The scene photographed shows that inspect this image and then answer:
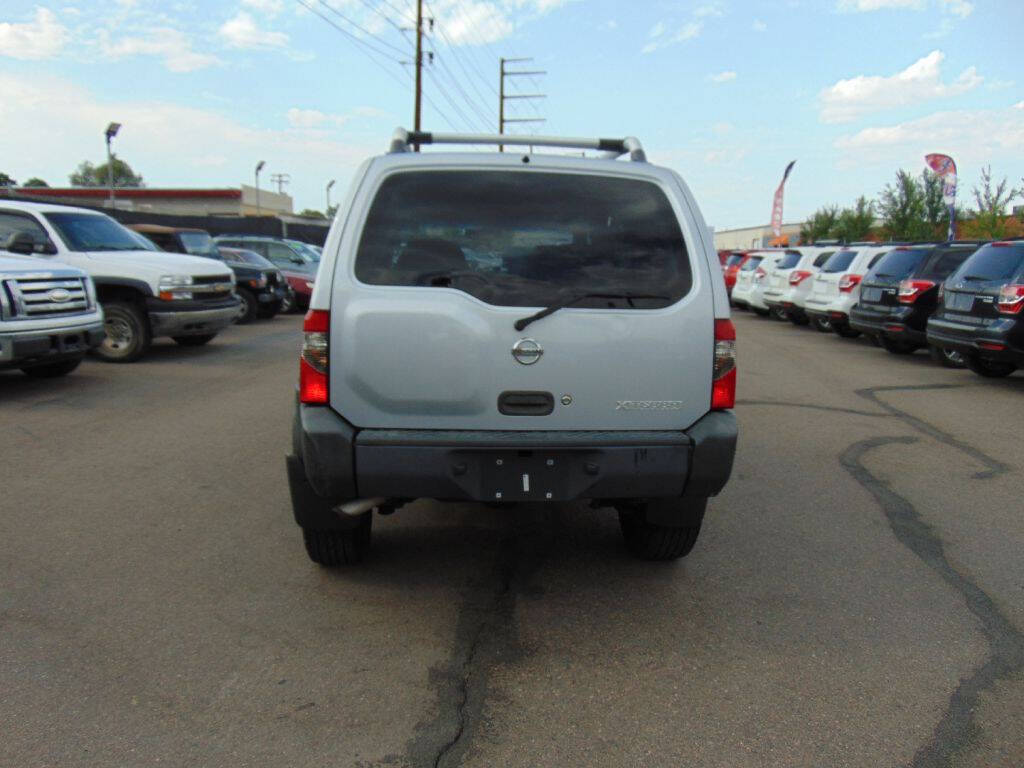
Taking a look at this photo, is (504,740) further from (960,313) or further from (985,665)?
(960,313)

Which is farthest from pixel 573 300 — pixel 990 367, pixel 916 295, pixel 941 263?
pixel 941 263

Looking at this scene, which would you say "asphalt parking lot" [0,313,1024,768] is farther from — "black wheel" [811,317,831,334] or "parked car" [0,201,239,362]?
"black wheel" [811,317,831,334]

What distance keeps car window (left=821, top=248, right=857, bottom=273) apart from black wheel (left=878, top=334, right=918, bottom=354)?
2247 millimetres

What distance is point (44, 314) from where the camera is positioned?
353 inches

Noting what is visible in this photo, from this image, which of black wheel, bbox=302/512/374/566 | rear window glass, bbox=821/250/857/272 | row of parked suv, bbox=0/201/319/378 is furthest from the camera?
rear window glass, bbox=821/250/857/272

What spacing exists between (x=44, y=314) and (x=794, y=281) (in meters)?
15.0

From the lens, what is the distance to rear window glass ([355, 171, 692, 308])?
3646mm

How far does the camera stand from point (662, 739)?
2.95 metres

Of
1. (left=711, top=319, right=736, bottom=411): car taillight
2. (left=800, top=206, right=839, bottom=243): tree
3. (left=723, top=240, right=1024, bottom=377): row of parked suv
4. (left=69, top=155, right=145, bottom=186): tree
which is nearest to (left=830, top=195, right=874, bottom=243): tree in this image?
(left=800, top=206, right=839, bottom=243): tree

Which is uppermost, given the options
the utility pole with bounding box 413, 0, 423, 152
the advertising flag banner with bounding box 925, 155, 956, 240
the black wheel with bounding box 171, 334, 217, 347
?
the utility pole with bounding box 413, 0, 423, 152

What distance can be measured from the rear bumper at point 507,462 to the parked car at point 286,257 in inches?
715

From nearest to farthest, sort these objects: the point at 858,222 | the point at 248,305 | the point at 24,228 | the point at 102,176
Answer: the point at 24,228 → the point at 248,305 → the point at 858,222 → the point at 102,176

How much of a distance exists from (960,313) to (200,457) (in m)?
8.84

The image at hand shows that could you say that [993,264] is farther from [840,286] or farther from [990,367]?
[840,286]
